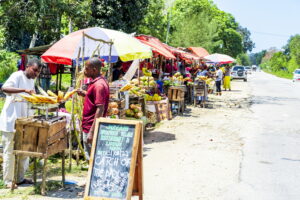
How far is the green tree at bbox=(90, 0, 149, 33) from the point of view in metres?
24.2

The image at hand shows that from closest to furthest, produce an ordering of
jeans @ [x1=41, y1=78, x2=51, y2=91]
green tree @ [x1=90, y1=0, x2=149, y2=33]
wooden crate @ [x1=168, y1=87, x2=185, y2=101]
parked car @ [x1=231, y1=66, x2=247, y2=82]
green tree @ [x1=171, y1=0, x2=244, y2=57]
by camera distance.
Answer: wooden crate @ [x1=168, y1=87, x2=185, y2=101], jeans @ [x1=41, y1=78, x2=51, y2=91], green tree @ [x1=90, y1=0, x2=149, y2=33], parked car @ [x1=231, y1=66, x2=247, y2=82], green tree @ [x1=171, y1=0, x2=244, y2=57]

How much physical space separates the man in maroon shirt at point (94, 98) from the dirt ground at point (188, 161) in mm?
1052

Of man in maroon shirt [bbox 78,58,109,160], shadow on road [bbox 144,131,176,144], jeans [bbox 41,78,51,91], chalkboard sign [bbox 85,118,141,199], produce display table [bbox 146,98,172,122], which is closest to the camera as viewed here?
chalkboard sign [bbox 85,118,141,199]

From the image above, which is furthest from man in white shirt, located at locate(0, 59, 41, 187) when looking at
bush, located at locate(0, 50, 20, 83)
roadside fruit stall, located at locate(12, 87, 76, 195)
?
bush, located at locate(0, 50, 20, 83)

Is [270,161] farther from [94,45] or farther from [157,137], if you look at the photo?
[94,45]

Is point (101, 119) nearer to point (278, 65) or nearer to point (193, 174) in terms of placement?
point (193, 174)

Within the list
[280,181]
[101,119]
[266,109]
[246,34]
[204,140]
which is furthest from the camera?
[246,34]

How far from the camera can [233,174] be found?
759 centimetres

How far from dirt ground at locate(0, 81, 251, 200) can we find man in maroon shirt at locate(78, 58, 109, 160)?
1.05 metres

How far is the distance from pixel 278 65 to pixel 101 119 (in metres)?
103

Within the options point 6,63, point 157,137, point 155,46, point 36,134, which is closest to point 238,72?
point 6,63

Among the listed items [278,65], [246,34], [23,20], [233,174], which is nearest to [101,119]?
[233,174]

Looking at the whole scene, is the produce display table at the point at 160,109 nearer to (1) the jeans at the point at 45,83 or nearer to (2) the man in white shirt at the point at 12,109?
(1) the jeans at the point at 45,83

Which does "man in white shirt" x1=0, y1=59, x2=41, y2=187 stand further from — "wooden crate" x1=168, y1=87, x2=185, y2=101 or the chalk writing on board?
"wooden crate" x1=168, y1=87, x2=185, y2=101
